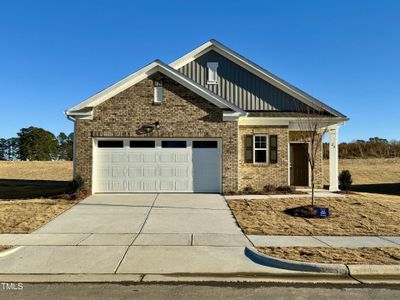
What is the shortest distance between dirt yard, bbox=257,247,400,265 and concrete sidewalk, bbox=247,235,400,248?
0.41 meters

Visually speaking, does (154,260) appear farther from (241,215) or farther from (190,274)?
(241,215)

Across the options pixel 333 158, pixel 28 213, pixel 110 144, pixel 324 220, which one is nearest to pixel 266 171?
pixel 333 158

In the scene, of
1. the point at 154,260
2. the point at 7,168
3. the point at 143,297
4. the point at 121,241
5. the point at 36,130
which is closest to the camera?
the point at 143,297

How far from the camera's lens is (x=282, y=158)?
58.4ft

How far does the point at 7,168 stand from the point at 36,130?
41230 millimetres

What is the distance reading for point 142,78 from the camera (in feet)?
54.5

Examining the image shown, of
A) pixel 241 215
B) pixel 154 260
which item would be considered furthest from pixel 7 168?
pixel 154 260

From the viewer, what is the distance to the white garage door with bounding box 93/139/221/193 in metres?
16.5

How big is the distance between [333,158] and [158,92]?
877 centimetres

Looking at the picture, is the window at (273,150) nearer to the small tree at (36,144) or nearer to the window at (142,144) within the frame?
the window at (142,144)

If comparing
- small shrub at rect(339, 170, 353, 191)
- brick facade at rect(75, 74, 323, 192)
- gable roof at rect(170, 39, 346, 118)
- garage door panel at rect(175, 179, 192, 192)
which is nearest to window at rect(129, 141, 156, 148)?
brick facade at rect(75, 74, 323, 192)

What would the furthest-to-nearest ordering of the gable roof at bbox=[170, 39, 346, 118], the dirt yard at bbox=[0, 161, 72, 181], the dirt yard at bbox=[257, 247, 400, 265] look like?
the dirt yard at bbox=[0, 161, 72, 181]
the gable roof at bbox=[170, 39, 346, 118]
the dirt yard at bbox=[257, 247, 400, 265]

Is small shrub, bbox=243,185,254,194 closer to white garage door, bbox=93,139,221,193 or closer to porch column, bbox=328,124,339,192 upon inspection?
white garage door, bbox=93,139,221,193

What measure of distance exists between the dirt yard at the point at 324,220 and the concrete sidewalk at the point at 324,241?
17.8 inches
